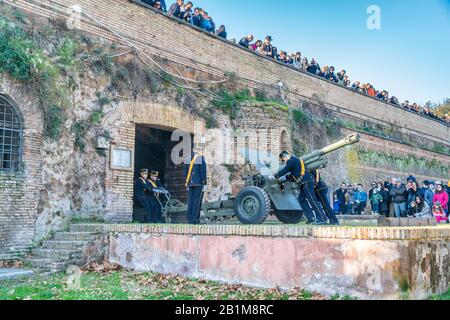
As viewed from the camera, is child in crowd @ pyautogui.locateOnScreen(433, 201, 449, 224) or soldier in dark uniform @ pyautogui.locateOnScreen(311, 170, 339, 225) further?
child in crowd @ pyautogui.locateOnScreen(433, 201, 449, 224)

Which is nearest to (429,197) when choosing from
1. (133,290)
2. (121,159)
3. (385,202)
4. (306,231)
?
(385,202)

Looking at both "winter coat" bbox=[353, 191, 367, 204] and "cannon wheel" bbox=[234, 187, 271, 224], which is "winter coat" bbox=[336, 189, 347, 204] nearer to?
"winter coat" bbox=[353, 191, 367, 204]

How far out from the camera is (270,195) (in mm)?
10797

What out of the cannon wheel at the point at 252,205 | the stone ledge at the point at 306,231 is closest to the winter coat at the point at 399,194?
the cannon wheel at the point at 252,205

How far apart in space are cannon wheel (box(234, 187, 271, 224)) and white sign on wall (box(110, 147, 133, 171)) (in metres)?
3.38

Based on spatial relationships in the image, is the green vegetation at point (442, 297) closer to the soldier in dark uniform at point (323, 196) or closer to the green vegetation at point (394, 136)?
the soldier in dark uniform at point (323, 196)

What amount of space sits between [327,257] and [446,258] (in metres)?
1.92

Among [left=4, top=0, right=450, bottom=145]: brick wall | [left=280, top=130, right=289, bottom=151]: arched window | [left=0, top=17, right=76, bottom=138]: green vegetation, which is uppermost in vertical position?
[left=4, top=0, right=450, bottom=145]: brick wall

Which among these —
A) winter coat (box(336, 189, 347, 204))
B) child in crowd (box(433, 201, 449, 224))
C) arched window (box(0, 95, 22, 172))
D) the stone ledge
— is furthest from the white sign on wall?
child in crowd (box(433, 201, 449, 224))

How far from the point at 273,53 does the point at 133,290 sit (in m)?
13.6

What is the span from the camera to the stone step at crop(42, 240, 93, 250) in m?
9.88

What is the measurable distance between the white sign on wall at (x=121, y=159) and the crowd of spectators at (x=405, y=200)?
296 inches

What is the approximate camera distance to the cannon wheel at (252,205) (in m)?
10.3
